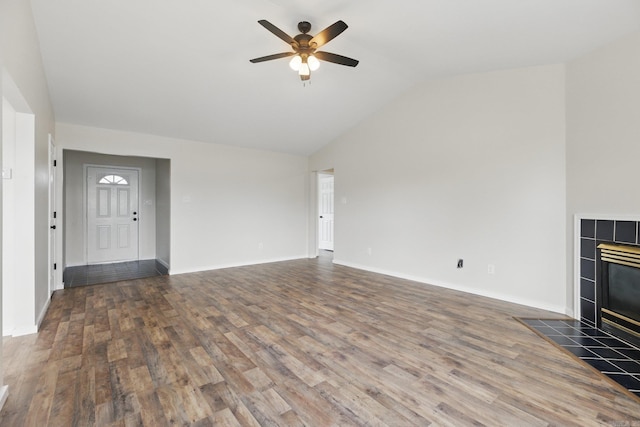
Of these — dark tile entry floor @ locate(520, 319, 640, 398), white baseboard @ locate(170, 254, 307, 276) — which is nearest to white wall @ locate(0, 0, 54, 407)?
white baseboard @ locate(170, 254, 307, 276)

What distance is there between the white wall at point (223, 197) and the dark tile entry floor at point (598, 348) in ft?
Result: 15.2

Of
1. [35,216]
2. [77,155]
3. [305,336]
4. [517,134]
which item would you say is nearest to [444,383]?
[305,336]

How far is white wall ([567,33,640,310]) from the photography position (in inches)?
100

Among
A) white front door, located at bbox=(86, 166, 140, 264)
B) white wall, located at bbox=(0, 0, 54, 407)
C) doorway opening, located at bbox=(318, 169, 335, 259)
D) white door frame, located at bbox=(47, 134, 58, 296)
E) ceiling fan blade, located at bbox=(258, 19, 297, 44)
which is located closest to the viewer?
white wall, located at bbox=(0, 0, 54, 407)

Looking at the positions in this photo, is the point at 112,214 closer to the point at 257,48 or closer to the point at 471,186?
the point at 257,48

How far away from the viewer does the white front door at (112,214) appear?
5.95 metres

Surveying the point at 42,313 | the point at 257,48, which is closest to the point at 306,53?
the point at 257,48

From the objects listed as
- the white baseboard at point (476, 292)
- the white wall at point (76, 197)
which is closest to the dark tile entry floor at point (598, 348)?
A: the white baseboard at point (476, 292)

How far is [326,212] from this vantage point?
8156mm

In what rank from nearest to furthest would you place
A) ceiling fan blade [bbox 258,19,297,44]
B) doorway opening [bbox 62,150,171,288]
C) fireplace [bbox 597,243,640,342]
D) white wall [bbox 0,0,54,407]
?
1. white wall [bbox 0,0,54,407]
2. ceiling fan blade [bbox 258,19,297,44]
3. fireplace [bbox 597,243,640,342]
4. doorway opening [bbox 62,150,171,288]

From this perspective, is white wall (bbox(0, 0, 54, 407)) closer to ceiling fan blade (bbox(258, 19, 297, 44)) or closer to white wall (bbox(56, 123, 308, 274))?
white wall (bbox(56, 123, 308, 274))

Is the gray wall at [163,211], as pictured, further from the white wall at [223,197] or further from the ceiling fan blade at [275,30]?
the ceiling fan blade at [275,30]

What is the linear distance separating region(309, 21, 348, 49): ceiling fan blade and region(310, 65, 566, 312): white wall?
247 centimetres

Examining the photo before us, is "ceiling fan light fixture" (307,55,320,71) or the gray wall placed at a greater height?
"ceiling fan light fixture" (307,55,320,71)
